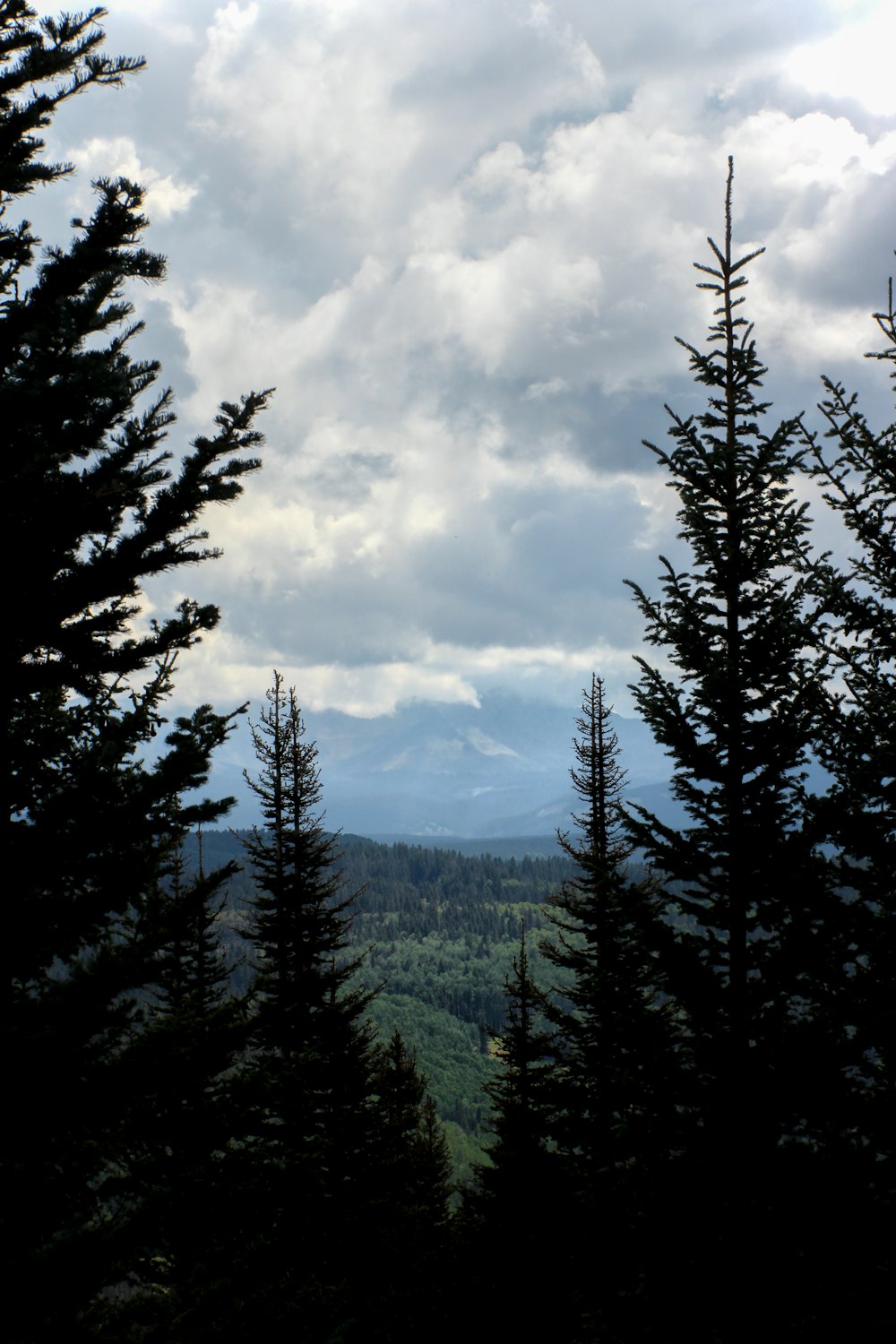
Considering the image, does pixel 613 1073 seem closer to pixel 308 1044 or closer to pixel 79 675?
pixel 308 1044

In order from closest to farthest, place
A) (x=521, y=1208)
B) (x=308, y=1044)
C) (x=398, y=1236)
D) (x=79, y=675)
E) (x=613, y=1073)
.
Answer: (x=79, y=675) → (x=613, y=1073) → (x=308, y=1044) → (x=521, y=1208) → (x=398, y=1236)

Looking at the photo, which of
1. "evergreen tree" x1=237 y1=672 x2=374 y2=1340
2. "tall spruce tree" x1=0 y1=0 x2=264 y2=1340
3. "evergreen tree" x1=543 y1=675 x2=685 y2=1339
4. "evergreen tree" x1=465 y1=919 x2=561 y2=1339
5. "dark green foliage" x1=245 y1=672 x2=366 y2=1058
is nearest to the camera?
"tall spruce tree" x1=0 y1=0 x2=264 y2=1340

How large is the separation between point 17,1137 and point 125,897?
5.87 ft

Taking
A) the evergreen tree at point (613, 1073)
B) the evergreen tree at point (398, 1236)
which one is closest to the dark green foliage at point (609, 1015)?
the evergreen tree at point (613, 1073)

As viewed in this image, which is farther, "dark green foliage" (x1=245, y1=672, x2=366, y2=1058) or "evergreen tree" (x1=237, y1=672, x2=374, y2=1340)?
"dark green foliage" (x1=245, y1=672, x2=366, y2=1058)

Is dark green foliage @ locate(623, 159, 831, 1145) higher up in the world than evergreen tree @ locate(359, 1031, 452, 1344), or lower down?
higher up

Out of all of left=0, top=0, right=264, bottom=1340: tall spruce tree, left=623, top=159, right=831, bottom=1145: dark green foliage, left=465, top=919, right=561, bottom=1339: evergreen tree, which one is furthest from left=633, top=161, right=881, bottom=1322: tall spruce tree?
left=465, top=919, right=561, bottom=1339: evergreen tree

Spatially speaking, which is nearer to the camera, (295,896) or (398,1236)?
(295,896)

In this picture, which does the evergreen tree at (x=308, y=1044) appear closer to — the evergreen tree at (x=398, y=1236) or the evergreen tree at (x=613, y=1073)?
the evergreen tree at (x=398, y=1236)

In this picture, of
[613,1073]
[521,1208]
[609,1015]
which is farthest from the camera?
[521,1208]

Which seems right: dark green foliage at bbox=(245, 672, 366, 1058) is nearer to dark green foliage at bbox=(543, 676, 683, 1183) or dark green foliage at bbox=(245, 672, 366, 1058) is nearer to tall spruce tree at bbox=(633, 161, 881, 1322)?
dark green foliage at bbox=(543, 676, 683, 1183)

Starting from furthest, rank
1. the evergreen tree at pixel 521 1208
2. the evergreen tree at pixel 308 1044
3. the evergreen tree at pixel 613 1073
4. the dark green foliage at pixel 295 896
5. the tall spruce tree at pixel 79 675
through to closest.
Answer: the evergreen tree at pixel 521 1208 → the dark green foliage at pixel 295 896 → the evergreen tree at pixel 308 1044 → the evergreen tree at pixel 613 1073 → the tall spruce tree at pixel 79 675

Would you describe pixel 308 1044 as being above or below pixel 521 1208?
above

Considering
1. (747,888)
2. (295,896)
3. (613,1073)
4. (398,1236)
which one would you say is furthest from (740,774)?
(398,1236)
